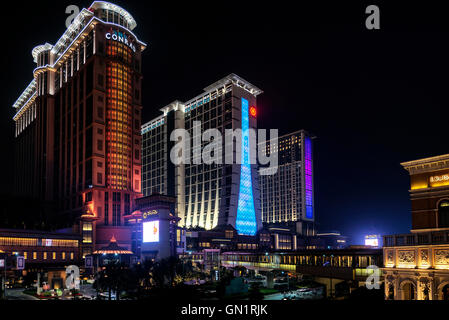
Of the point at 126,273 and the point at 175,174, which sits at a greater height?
the point at 175,174

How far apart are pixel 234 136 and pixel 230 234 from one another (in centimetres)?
3864

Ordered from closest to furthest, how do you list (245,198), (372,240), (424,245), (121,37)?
(424,245), (372,240), (121,37), (245,198)

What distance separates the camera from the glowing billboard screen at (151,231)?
119m

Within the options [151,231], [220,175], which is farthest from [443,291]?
[220,175]

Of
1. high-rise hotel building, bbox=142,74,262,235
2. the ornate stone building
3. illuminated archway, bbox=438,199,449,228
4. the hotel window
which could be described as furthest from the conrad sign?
illuminated archway, bbox=438,199,449,228

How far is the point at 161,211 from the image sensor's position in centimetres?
12169

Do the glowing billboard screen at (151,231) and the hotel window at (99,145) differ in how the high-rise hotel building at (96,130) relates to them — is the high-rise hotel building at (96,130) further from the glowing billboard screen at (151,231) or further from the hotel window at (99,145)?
the glowing billboard screen at (151,231)

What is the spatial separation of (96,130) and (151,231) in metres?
44.1

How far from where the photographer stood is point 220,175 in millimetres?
167750

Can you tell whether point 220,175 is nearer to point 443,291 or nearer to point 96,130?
point 96,130

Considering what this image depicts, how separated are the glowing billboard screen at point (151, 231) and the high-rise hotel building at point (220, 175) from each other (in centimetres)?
4162

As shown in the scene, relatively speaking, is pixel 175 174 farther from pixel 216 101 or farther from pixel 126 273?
pixel 126 273
